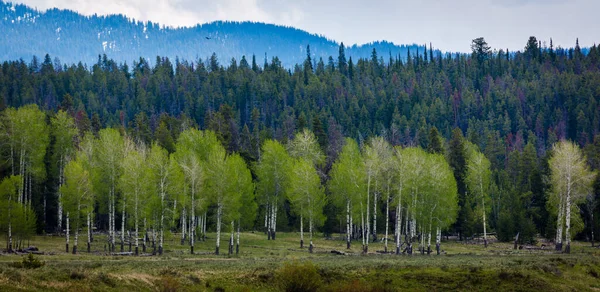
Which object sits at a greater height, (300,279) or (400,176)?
(400,176)

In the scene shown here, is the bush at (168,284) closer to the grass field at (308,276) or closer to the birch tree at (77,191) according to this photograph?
the grass field at (308,276)

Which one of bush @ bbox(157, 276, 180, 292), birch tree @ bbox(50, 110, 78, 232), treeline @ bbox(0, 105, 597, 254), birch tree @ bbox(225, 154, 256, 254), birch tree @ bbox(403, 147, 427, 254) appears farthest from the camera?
birch tree @ bbox(50, 110, 78, 232)

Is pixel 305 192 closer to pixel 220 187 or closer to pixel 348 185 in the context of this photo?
pixel 348 185

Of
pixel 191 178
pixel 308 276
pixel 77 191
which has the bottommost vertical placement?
pixel 308 276

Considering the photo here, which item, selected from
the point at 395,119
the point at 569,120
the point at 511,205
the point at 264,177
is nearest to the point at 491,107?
the point at 569,120

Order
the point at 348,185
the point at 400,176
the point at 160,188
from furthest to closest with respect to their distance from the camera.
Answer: the point at 348,185 → the point at 400,176 → the point at 160,188

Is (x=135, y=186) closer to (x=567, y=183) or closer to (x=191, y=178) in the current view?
(x=191, y=178)

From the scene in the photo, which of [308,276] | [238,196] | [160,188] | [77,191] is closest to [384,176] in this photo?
[238,196]

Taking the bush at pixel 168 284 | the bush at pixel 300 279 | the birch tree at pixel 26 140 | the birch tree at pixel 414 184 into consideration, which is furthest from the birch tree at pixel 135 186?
the birch tree at pixel 414 184

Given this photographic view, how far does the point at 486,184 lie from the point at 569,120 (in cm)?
11354

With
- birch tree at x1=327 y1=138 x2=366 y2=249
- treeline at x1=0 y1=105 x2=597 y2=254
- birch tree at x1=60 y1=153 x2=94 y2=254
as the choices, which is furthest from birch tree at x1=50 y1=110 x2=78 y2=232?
birch tree at x1=327 y1=138 x2=366 y2=249

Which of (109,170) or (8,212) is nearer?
(8,212)

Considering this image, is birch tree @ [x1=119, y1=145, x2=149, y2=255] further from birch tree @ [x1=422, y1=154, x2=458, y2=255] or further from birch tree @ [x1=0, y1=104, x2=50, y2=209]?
birch tree @ [x1=422, y1=154, x2=458, y2=255]

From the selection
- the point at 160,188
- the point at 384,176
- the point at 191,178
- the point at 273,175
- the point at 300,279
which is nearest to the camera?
the point at 300,279
